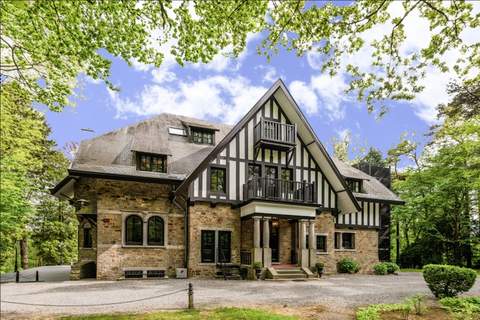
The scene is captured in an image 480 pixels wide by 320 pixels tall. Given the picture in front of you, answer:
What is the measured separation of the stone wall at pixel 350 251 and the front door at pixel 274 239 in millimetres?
2295

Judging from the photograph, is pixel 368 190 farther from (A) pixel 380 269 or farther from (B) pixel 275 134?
(B) pixel 275 134

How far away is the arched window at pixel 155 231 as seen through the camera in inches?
605

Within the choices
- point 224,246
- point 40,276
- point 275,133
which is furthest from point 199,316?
point 40,276

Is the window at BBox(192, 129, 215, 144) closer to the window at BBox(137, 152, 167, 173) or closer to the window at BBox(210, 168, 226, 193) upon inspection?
the window at BBox(137, 152, 167, 173)

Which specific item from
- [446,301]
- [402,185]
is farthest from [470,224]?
[446,301]

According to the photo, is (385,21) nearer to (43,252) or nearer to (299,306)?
(299,306)

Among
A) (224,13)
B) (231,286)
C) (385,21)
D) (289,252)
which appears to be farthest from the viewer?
(289,252)

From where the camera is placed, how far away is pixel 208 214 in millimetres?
15469

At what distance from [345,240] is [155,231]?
11.7m

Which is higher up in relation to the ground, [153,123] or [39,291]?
[153,123]

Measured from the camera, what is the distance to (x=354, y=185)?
67.3 feet

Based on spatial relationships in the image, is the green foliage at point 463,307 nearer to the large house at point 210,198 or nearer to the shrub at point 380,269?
the large house at point 210,198

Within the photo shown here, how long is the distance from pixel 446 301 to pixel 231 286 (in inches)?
Answer: 274

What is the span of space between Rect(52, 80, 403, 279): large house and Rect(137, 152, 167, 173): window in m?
0.05
